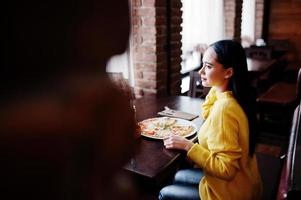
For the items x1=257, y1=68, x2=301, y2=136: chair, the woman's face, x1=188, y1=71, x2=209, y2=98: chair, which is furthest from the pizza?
x1=257, y1=68, x2=301, y2=136: chair

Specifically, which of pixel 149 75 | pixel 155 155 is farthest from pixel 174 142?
pixel 149 75

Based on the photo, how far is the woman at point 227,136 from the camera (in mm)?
1402

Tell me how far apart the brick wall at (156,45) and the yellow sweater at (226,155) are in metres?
1.35

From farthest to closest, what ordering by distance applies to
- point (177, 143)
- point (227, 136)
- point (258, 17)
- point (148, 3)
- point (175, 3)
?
1. point (258, 17)
2. point (175, 3)
3. point (148, 3)
4. point (177, 143)
5. point (227, 136)

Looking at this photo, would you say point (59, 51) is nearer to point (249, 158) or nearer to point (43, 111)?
point (43, 111)

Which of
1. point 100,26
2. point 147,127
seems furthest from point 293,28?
point 100,26

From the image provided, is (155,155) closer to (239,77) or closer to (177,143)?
(177,143)

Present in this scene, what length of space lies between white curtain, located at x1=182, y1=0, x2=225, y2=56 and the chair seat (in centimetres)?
118

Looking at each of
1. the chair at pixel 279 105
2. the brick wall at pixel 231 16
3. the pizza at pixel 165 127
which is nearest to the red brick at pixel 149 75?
the pizza at pixel 165 127

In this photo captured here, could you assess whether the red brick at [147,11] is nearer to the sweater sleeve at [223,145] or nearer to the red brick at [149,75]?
the red brick at [149,75]

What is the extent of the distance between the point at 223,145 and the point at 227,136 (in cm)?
5

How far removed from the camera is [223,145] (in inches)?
54.8

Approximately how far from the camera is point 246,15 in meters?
6.21

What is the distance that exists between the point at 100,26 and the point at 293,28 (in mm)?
7038
